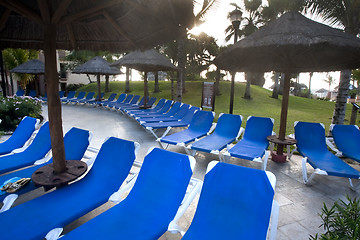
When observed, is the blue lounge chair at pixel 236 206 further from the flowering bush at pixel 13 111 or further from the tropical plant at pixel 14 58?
the tropical plant at pixel 14 58

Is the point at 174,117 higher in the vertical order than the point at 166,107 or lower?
lower

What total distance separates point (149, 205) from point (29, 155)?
2841 mm

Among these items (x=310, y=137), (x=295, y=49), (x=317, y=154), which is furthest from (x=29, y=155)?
(x=295, y=49)

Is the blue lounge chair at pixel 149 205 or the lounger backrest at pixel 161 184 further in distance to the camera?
the lounger backrest at pixel 161 184

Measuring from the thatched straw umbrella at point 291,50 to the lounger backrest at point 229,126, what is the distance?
115 cm

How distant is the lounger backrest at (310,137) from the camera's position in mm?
4914

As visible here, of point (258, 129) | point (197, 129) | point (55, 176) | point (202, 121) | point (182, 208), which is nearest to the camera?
point (182, 208)

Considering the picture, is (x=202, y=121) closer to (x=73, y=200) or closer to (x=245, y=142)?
(x=245, y=142)

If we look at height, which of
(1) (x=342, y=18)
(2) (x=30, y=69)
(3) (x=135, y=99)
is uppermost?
(1) (x=342, y=18)

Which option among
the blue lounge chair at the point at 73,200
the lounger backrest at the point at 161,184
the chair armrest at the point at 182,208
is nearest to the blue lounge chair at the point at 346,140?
the chair armrest at the point at 182,208

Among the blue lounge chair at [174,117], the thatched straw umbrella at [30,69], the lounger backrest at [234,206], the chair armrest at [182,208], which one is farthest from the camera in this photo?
the thatched straw umbrella at [30,69]

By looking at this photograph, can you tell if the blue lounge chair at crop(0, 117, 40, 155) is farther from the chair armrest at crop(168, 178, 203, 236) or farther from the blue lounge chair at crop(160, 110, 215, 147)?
the chair armrest at crop(168, 178, 203, 236)

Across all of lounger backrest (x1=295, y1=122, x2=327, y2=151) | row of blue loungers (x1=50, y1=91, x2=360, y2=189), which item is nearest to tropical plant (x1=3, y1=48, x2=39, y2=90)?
row of blue loungers (x1=50, y1=91, x2=360, y2=189)

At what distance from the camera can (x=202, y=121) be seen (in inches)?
259
